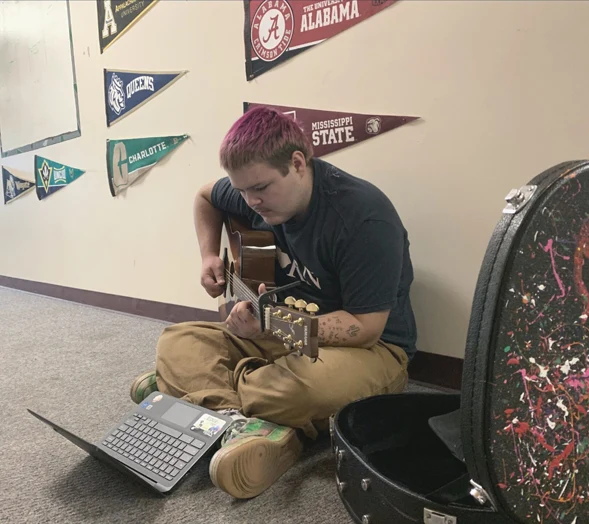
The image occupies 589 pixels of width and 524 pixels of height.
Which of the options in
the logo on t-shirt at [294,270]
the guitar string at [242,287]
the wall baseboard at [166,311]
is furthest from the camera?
the wall baseboard at [166,311]

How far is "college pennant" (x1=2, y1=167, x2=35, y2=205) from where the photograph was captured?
2451mm

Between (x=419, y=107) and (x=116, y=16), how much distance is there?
4.23ft

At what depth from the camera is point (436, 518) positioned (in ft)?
1.91

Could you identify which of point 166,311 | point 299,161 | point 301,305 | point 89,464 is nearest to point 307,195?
point 299,161

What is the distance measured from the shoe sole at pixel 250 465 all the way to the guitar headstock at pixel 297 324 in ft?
0.60

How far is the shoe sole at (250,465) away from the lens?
2.46ft

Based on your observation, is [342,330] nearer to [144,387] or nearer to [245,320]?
[245,320]

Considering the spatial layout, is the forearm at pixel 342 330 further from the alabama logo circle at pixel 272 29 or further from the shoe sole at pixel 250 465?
the alabama logo circle at pixel 272 29

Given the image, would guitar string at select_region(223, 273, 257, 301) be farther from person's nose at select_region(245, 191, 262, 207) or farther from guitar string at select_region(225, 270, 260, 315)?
person's nose at select_region(245, 191, 262, 207)

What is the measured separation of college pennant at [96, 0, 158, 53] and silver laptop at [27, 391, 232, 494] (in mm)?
1410

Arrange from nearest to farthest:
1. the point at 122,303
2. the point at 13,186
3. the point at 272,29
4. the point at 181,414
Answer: the point at 181,414 < the point at 272,29 < the point at 122,303 < the point at 13,186

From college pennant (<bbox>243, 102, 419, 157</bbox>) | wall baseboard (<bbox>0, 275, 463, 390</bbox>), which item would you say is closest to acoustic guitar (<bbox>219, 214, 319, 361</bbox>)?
college pennant (<bbox>243, 102, 419, 157</bbox>)

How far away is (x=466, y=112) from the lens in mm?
1075

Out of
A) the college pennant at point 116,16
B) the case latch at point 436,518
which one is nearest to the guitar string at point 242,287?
the case latch at point 436,518
